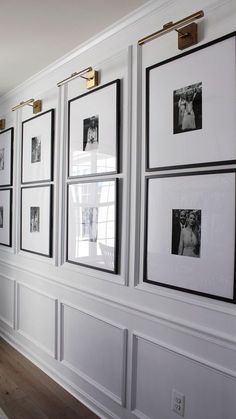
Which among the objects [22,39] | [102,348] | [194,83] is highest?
[22,39]

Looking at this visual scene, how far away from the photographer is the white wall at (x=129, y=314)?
5.89 feet

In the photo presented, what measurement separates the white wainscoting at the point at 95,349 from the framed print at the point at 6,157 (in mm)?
1586

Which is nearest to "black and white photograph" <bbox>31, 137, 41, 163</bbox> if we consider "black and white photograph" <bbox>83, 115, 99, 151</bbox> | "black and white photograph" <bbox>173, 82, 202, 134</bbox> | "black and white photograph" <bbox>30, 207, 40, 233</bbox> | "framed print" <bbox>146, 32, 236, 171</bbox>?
"black and white photograph" <bbox>30, 207, 40, 233</bbox>

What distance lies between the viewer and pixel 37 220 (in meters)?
3.28

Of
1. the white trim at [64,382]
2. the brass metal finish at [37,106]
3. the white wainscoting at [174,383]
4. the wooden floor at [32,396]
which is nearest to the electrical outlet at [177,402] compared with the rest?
the white wainscoting at [174,383]

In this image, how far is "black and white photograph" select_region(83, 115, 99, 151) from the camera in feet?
8.34

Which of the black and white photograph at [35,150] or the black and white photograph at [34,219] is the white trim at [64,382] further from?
the black and white photograph at [35,150]

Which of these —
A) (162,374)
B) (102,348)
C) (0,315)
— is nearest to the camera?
(162,374)

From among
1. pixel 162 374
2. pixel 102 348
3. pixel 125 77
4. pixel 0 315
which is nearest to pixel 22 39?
pixel 125 77

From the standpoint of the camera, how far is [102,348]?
2.46 m

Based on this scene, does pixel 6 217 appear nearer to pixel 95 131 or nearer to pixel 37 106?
pixel 37 106

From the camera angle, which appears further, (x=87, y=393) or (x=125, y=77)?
(x=87, y=393)

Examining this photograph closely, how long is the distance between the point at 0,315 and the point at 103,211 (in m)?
2.24

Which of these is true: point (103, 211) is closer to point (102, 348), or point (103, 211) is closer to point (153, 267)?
point (153, 267)
